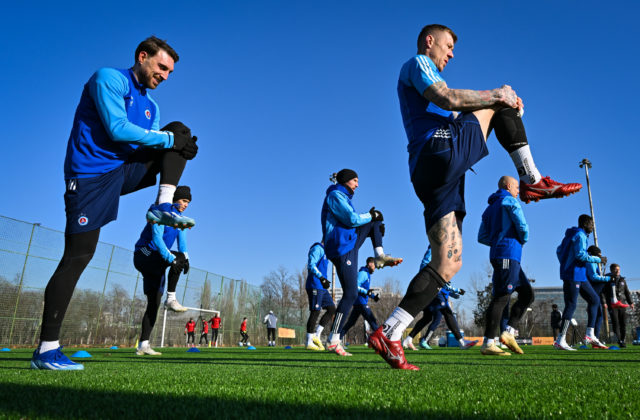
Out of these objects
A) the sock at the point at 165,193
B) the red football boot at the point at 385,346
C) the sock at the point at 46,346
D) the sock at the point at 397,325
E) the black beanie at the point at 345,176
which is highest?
the black beanie at the point at 345,176

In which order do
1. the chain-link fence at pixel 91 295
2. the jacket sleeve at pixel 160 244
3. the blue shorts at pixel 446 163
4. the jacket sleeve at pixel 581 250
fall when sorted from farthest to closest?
the chain-link fence at pixel 91 295 < the jacket sleeve at pixel 581 250 < the jacket sleeve at pixel 160 244 < the blue shorts at pixel 446 163

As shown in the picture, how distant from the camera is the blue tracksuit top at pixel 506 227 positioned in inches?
273

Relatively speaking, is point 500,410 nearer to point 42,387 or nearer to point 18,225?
point 42,387

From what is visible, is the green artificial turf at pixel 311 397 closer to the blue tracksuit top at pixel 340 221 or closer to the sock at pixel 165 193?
the sock at pixel 165 193

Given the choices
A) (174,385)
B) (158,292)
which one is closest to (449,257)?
(174,385)

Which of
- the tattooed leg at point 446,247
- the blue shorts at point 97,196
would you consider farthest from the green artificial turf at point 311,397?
the blue shorts at point 97,196

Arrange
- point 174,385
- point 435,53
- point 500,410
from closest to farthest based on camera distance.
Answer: point 500,410
point 174,385
point 435,53

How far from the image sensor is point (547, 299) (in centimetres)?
4638

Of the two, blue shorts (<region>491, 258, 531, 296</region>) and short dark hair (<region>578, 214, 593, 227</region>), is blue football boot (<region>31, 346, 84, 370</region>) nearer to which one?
blue shorts (<region>491, 258, 531, 296</region>)

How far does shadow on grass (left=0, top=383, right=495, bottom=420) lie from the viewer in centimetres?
145

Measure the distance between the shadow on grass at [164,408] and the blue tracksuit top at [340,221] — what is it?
5.16 m

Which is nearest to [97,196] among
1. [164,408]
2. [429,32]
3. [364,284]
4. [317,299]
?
[164,408]

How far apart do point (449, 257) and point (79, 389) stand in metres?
2.50

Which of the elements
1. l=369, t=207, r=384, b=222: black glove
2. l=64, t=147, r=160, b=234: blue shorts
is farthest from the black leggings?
l=64, t=147, r=160, b=234: blue shorts
